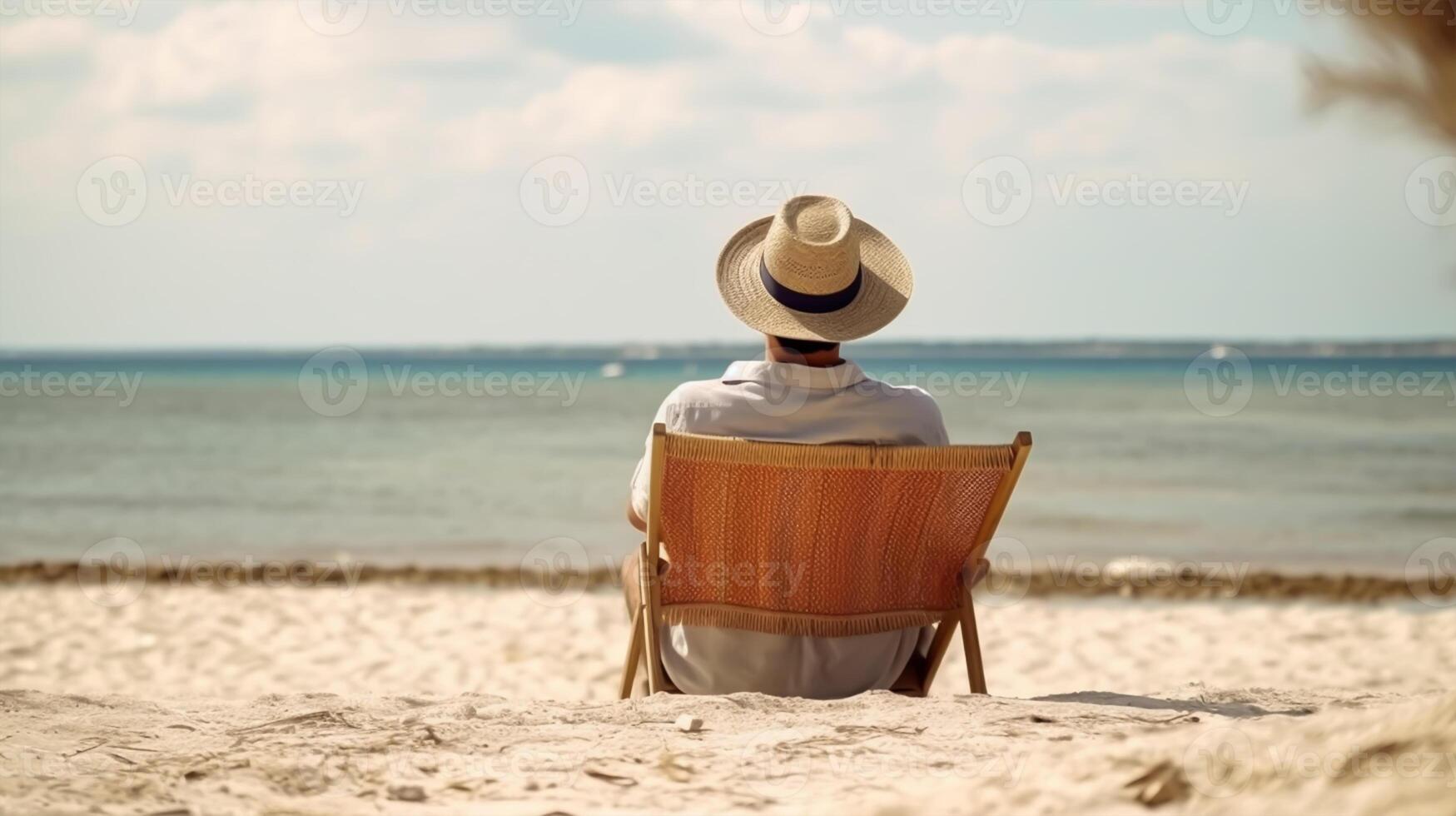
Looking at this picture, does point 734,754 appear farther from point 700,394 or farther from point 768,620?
point 700,394

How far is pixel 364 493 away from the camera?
12727mm

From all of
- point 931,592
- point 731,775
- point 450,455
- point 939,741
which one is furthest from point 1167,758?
point 450,455

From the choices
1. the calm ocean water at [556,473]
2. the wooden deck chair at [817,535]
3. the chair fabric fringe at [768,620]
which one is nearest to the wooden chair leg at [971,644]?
the wooden deck chair at [817,535]

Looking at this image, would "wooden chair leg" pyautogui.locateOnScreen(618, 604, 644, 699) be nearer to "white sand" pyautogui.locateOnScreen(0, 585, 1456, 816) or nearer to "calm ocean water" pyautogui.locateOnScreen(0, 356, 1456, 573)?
"white sand" pyautogui.locateOnScreen(0, 585, 1456, 816)

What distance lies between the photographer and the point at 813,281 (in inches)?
119

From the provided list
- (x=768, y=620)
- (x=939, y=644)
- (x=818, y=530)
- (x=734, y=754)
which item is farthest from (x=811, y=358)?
(x=734, y=754)

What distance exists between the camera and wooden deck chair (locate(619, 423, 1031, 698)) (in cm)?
278

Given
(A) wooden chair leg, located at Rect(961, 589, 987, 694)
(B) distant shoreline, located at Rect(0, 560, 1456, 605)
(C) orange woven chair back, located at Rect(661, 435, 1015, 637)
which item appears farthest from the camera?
(B) distant shoreline, located at Rect(0, 560, 1456, 605)

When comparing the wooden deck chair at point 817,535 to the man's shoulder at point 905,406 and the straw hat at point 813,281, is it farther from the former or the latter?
the straw hat at point 813,281

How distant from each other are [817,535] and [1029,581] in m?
5.05

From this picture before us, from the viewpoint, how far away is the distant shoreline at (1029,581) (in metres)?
7.29

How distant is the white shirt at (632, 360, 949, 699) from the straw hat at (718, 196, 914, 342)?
0.11 meters

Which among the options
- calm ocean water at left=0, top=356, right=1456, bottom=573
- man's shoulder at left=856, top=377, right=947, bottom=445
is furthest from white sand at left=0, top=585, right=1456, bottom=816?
calm ocean water at left=0, top=356, right=1456, bottom=573

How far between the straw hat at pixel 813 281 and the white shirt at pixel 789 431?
0.11 m
